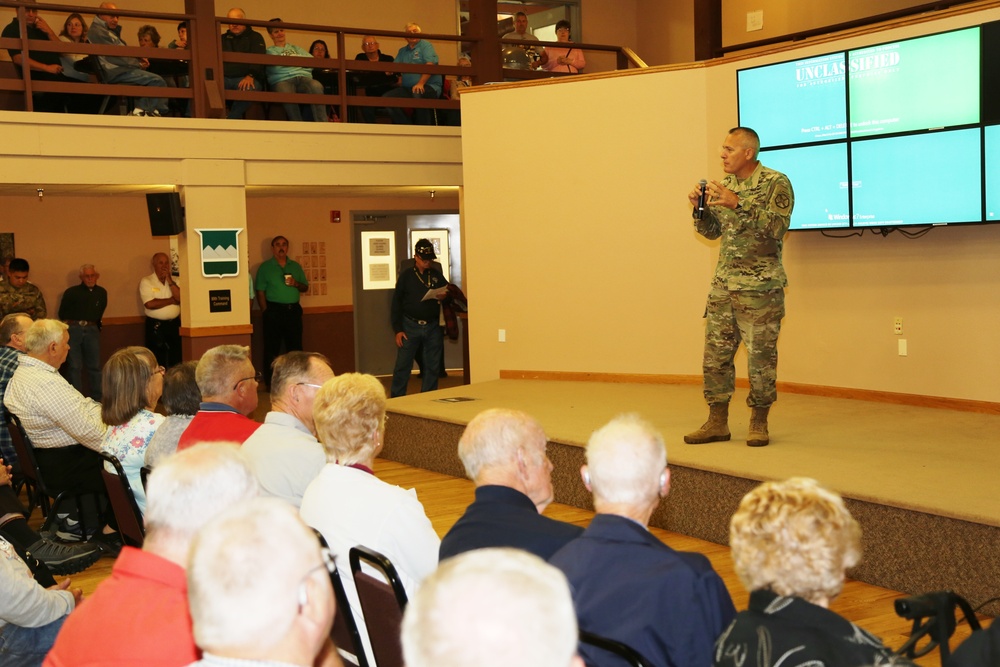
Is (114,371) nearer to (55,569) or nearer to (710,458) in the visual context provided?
(55,569)

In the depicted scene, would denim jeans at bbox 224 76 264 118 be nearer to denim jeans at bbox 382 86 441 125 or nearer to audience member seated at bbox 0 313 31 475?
denim jeans at bbox 382 86 441 125

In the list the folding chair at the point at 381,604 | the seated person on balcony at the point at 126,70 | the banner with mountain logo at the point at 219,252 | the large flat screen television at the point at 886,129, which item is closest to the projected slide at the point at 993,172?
the large flat screen television at the point at 886,129

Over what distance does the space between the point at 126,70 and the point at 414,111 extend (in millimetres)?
2623

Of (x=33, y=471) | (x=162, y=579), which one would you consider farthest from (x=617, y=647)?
(x=33, y=471)

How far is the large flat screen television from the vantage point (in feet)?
19.2

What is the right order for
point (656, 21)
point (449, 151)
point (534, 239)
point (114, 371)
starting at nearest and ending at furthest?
point (114, 371) → point (534, 239) → point (449, 151) → point (656, 21)

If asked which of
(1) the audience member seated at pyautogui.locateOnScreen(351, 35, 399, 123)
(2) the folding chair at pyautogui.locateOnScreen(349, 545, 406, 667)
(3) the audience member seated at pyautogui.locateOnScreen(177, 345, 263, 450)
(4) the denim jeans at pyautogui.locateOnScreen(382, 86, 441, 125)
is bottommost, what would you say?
(2) the folding chair at pyautogui.locateOnScreen(349, 545, 406, 667)

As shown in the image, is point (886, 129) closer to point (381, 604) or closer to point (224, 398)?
point (224, 398)

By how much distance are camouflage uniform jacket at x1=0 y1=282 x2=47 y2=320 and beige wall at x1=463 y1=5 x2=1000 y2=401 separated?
3.89 meters

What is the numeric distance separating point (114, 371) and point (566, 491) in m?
2.55

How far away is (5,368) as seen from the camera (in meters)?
5.13

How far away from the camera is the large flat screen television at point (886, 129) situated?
19.2 feet

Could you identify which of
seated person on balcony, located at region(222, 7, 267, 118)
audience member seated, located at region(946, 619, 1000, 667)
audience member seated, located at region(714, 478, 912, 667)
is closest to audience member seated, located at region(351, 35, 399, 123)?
seated person on balcony, located at region(222, 7, 267, 118)

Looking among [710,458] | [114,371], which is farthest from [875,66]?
[114,371]
